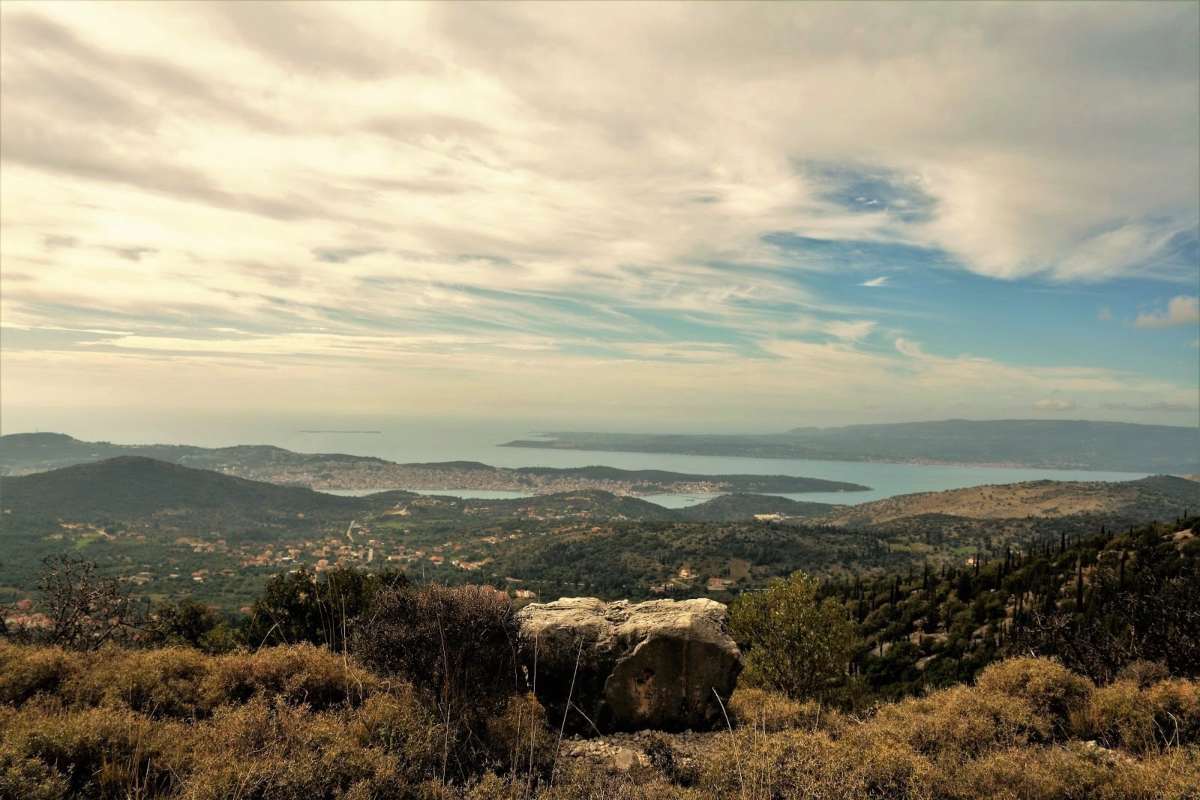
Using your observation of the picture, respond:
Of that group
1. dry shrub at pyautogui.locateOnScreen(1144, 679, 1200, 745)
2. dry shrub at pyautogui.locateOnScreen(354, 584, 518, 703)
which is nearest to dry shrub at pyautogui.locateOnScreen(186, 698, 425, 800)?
dry shrub at pyautogui.locateOnScreen(354, 584, 518, 703)

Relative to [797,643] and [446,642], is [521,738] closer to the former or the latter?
[446,642]

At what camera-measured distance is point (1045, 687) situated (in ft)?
40.5

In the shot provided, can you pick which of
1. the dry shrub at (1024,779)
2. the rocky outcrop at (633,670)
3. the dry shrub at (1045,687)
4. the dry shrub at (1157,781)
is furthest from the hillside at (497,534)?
the dry shrub at (1157,781)

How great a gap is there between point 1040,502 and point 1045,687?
183901mm

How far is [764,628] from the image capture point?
22016mm

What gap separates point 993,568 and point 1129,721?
46.1 m

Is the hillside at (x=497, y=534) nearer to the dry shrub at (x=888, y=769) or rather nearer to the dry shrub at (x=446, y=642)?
the dry shrub at (x=446, y=642)

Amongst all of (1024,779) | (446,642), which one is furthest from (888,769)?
(446,642)

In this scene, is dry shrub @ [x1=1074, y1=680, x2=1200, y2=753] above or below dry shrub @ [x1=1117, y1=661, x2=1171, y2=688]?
above

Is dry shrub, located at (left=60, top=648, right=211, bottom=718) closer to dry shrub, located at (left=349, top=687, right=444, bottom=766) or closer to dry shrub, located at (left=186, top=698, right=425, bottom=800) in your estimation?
dry shrub, located at (left=186, top=698, right=425, bottom=800)

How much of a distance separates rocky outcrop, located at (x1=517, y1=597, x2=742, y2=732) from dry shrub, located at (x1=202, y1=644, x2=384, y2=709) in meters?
3.85

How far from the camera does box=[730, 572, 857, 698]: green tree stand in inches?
768

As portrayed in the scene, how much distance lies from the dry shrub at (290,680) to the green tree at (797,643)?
14.1 m

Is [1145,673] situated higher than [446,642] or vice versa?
[446,642]
